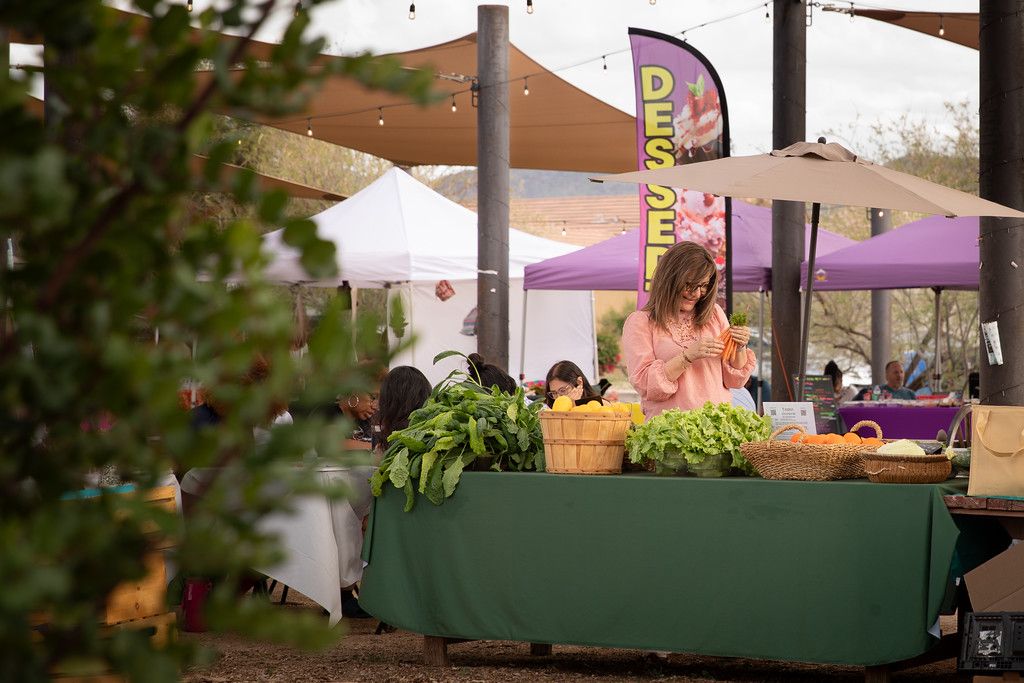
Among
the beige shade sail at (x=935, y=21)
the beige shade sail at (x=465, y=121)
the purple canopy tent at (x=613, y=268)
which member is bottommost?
the purple canopy tent at (x=613, y=268)

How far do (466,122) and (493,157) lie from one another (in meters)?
3.99

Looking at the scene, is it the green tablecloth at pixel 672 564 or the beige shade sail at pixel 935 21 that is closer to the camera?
the green tablecloth at pixel 672 564

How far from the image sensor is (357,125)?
14008 millimetres

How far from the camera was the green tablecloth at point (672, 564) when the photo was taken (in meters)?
4.12

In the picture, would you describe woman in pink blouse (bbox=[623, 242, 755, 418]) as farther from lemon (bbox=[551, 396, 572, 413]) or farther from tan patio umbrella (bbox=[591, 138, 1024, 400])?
tan patio umbrella (bbox=[591, 138, 1024, 400])

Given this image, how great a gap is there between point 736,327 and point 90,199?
3.96 meters

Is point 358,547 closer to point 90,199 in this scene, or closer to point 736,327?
point 736,327

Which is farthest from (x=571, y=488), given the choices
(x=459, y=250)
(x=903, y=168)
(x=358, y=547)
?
(x=903, y=168)

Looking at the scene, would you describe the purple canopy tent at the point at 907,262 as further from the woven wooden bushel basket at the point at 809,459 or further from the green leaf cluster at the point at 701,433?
the woven wooden bushel basket at the point at 809,459

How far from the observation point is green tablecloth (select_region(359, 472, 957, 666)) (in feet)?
13.5

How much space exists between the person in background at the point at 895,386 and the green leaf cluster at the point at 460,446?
25.2 ft

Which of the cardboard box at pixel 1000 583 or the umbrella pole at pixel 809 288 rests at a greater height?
the umbrella pole at pixel 809 288

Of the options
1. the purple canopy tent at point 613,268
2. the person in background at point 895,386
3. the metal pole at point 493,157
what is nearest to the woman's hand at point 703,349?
the metal pole at point 493,157

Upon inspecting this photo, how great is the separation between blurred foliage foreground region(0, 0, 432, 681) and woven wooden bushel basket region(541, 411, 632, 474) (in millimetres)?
3470
